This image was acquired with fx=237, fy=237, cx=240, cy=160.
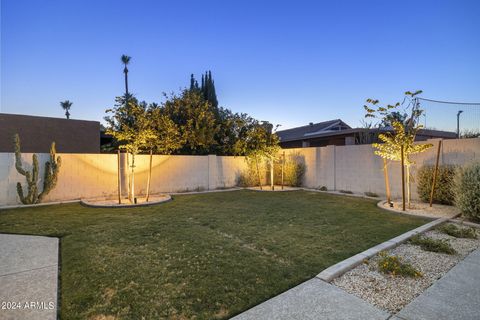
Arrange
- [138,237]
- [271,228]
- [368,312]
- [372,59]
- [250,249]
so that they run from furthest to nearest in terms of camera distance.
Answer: [372,59], [271,228], [138,237], [250,249], [368,312]

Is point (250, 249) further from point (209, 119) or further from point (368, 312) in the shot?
point (209, 119)

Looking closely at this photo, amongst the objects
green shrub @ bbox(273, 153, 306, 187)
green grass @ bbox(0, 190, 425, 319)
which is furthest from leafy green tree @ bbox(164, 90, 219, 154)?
green grass @ bbox(0, 190, 425, 319)

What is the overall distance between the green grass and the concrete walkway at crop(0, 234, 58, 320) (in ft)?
0.41

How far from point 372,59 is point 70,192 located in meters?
13.0

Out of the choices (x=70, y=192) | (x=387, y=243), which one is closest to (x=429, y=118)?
(x=387, y=243)

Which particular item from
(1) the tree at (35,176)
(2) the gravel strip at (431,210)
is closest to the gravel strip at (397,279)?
(2) the gravel strip at (431,210)

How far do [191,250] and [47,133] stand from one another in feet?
49.9

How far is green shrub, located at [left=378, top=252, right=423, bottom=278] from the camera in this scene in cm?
269

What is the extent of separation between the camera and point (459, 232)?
4191 millimetres

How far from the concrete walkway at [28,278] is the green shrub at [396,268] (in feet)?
10.9

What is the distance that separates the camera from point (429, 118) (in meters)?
9.11

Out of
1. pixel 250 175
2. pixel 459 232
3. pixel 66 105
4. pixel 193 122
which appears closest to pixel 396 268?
pixel 459 232

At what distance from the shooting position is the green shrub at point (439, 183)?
6.55 meters

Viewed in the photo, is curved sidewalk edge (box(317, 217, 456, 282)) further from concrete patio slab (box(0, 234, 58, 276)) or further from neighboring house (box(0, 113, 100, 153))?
neighboring house (box(0, 113, 100, 153))
